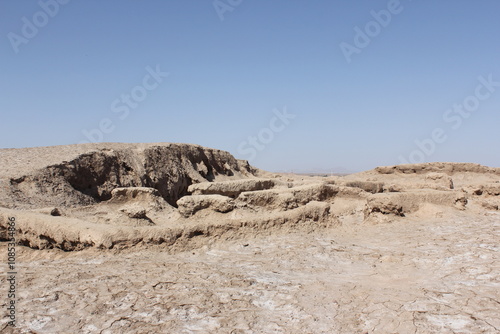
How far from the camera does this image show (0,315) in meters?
3.19

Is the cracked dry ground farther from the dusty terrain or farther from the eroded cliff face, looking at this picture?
the eroded cliff face

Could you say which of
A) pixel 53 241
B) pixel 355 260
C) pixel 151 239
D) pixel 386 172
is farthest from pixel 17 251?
pixel 386 172

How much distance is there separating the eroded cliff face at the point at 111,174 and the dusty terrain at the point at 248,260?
6 cm

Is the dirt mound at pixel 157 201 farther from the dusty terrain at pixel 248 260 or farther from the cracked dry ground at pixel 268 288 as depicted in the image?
the cracked dry ground at pixel 268 288

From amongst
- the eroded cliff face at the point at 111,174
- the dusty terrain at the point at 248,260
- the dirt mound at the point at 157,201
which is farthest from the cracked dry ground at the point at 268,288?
the eroded cliff face at the point at 111,174

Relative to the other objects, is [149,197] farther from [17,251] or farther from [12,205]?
[17,251]

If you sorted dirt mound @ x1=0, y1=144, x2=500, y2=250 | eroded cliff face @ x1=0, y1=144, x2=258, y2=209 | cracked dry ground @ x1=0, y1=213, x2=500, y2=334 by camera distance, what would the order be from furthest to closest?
eroded cliff face @ x1=0, y1=144, x2=258, y2=209, dirt mound @ x1=0, y1=144, x2=500, y2=250, cracked dry ground @ x1=0, y1=213, x2=500, y2=334

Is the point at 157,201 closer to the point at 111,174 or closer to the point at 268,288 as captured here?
the point at 111,174

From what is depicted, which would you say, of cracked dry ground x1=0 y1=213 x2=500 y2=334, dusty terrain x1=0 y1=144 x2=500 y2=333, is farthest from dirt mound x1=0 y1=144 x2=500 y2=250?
cracked dry ground x1=0 y1=213 x2=500 y2=334

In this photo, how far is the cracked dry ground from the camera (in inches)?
123

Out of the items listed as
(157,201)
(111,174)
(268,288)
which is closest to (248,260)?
(268,288)

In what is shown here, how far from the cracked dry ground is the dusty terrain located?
0.02m

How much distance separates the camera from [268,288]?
395 cm

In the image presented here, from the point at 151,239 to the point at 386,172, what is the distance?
17.1m
